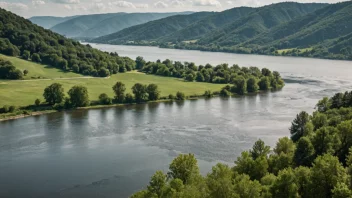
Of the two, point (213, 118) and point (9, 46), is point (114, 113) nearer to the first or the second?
point (213, 118)

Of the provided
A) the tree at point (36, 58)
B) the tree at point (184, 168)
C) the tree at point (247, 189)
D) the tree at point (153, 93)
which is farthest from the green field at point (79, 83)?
the tree at point (247, 189)

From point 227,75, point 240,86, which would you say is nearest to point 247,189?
point 240,86

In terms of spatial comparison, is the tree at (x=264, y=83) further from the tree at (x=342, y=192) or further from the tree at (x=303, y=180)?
the tree at (x=342, y=192)

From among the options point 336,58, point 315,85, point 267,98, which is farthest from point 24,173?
point 336,58

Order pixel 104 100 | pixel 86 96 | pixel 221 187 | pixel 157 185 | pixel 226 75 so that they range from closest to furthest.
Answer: pixel 221 187 < pixel 157 185 < pixel 86 96 < pixel 104 100 < pixel 226 75

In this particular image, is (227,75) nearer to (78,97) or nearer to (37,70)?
(78,97)

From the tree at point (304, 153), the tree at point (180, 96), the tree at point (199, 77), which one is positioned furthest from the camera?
the tree at point (199, 77)
